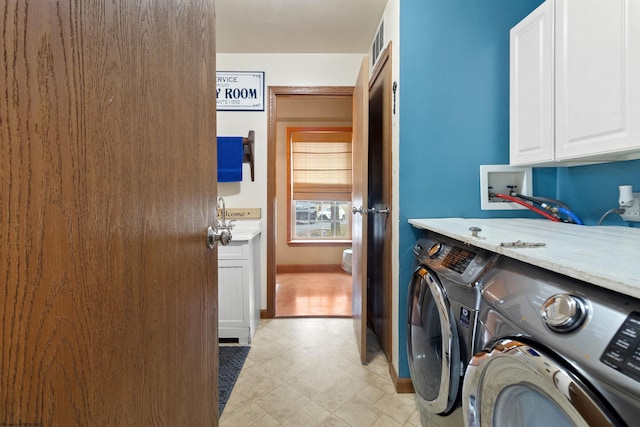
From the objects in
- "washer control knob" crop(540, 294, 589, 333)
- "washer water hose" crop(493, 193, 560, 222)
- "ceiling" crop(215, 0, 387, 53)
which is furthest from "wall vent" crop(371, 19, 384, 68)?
"washer control knob" crop(540, 294, 589, 333)

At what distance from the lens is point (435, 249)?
4.11 ft

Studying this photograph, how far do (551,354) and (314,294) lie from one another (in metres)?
2.83

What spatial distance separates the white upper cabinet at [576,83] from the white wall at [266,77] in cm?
140

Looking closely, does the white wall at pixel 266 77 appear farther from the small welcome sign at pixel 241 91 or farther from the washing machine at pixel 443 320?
the washing machine at pixel 443 320

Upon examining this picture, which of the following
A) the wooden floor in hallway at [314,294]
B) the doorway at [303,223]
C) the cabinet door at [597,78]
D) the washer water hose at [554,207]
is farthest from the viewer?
the doorway at [303,223]

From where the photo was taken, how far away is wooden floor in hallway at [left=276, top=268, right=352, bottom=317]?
2.74 meters

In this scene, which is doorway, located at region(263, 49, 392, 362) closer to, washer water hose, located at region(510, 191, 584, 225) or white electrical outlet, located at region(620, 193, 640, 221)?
washer water hose, located at region(510, 191, 584, 225)

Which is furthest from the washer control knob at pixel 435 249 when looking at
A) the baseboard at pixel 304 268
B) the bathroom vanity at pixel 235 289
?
the baseboard at pixel 304 268

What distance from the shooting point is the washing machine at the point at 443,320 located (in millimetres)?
938

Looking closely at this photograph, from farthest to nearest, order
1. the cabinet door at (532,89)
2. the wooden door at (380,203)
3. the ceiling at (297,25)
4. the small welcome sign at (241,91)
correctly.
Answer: the small welcome sign at (241,91)
the ceiling at (297,25)
the wooden door at (380,203)
the cabinet door at (532,89)

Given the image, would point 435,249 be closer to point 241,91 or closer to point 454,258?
point 454,258

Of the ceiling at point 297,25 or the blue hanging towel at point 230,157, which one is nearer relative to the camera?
the ceiling at point 297,25

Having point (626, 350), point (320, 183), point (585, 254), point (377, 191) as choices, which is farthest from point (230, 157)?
point (626, 350)

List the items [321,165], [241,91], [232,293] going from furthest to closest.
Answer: [321,165] < [241,91] < [232,293]
